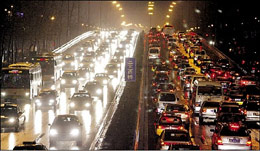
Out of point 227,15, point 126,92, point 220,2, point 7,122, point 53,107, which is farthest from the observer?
point 220,2

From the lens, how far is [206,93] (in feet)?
106

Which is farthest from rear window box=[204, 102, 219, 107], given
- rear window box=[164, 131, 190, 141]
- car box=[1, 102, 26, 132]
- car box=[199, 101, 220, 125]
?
rear window box=[164, 131, 190, 141]

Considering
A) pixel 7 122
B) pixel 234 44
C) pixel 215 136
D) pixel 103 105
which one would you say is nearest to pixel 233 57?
pixel 234 44

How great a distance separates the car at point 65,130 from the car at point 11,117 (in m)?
6.34

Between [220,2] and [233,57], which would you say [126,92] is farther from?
[220,2]

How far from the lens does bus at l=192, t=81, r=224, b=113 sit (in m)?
32.1

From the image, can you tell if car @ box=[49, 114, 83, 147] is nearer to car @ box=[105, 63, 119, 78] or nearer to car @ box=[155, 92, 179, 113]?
car @ box=[155, 92, 179, 113]

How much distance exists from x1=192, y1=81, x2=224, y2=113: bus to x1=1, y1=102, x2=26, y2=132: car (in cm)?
1020

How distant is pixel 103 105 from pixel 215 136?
2255 cm

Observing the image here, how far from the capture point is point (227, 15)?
144625 millimetres

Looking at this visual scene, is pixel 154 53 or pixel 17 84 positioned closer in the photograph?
pixel 17 84

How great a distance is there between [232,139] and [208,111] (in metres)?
10.1

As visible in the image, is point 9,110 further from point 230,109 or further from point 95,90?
point 95,90

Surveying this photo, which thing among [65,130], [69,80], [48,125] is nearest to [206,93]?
[48,125]
